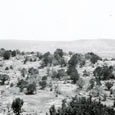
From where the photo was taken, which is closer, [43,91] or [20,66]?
[43,91]

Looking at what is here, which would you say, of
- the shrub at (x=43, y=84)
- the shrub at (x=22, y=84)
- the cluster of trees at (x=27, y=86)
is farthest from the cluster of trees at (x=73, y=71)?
the shrub at (x=22, y=84)

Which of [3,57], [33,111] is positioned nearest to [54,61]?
[3,57]

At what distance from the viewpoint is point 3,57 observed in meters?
33.9

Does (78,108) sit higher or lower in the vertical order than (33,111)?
higher

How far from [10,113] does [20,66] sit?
46.5 ft

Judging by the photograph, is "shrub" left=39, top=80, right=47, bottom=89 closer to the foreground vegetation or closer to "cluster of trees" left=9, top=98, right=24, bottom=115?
the foreground vegetation

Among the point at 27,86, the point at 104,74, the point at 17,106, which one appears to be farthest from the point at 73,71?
the point at 17,106

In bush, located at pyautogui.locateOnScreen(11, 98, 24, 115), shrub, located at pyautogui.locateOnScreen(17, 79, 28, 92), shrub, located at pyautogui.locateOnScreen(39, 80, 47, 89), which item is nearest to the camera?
bush, located at pyautogui.locateOnScreen(11, 98, 24, 115)

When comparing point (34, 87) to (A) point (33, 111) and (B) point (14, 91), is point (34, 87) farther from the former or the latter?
(A) point (33, 111)

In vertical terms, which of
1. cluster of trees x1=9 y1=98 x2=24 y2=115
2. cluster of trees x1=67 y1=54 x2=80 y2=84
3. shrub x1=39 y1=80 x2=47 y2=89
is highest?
cluster of trees x1=67 y1=54 x2=80 y2=84

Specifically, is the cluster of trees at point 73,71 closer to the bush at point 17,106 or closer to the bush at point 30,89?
the bush at point 30,89

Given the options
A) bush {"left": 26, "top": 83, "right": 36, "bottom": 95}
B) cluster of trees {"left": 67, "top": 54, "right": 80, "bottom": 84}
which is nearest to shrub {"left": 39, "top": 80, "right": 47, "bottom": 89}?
bush {"left": 26, "top": 83, "right": 36, "bottom": 95}

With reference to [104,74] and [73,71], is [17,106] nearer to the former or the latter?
[73,71]

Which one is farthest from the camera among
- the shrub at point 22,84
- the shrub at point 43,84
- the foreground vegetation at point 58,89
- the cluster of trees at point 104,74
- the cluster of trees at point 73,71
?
the cluster of trees at point 104,74
